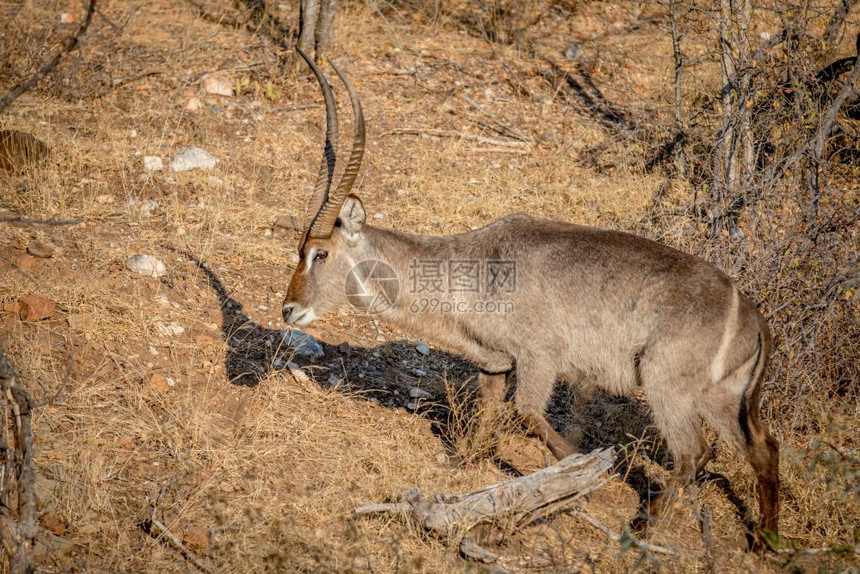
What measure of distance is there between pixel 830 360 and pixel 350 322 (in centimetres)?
396

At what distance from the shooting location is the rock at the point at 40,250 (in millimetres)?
6602

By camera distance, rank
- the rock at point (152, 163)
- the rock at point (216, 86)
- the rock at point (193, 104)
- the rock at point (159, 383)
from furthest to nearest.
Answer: the rock at point (216, 86)
the rock at point (193, 104)
the rock at point (152, 163)
the rock at point (159, 383)

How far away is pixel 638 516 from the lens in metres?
5.26

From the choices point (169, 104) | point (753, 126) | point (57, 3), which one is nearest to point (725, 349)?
point (753, 126)

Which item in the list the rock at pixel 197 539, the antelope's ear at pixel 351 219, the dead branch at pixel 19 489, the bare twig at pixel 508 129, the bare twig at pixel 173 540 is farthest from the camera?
the bare twig at pixel 508 129

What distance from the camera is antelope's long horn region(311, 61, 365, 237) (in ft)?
17.6

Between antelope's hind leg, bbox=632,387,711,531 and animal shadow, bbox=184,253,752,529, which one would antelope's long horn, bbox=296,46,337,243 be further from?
antelope's hind leg, bbox=632,387,711,531

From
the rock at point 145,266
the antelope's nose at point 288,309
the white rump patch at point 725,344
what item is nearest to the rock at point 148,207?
the rock at point 145,266

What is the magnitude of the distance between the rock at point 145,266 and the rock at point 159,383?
1330mm

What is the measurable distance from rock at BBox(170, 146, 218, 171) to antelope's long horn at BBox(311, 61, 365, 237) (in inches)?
146

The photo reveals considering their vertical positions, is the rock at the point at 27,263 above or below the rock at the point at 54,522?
above

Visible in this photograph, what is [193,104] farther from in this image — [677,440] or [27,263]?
[677,440]

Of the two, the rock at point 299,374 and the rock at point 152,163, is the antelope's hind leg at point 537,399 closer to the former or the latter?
the rock at point 299,374

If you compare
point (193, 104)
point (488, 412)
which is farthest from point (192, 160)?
point (488, 412)
